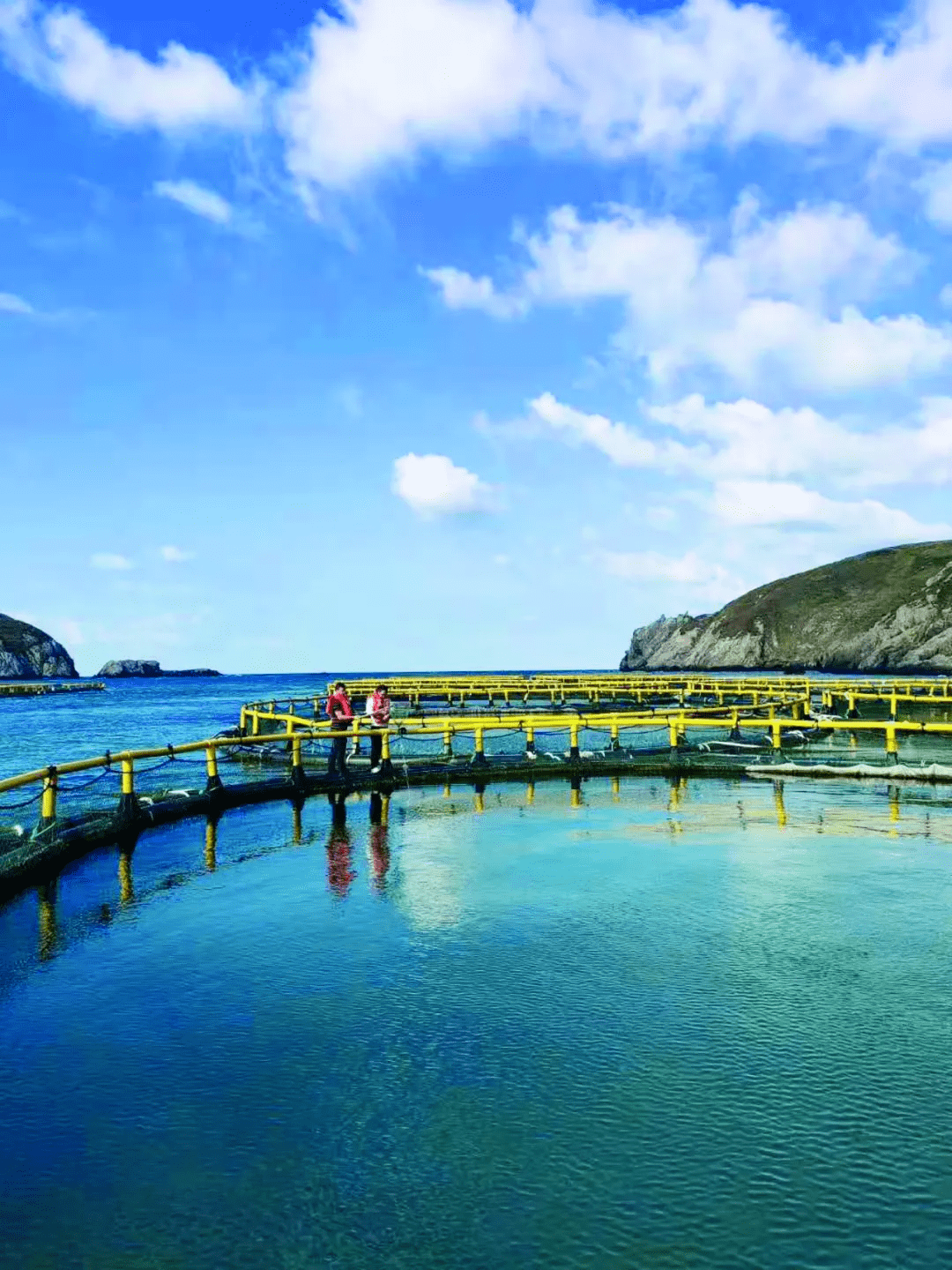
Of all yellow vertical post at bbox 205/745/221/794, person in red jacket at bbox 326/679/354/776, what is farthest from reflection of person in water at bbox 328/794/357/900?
person in red jacket at bbox 326/679/354/776

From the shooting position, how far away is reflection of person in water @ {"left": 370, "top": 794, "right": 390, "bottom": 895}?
11.9 metres

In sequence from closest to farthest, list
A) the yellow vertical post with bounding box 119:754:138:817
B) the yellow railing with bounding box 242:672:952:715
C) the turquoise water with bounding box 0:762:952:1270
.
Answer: the turquoise water with bounding box 0:762:952:1270 → the yellow vertical post with bounding box 119:754:138:817 → the yellow railing with bounding box 242:672:952:715

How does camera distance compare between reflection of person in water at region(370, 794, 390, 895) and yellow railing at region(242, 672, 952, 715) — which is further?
yellow railing at region(242, 672, 952, 715)

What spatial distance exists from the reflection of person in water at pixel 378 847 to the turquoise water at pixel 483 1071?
0.20 metres

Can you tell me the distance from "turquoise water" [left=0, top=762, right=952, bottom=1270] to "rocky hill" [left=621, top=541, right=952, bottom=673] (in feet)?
455

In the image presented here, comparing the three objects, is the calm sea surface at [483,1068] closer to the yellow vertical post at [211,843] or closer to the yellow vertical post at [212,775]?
the yellow vertical post at [211,843]

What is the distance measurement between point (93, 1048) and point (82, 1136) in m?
1.34

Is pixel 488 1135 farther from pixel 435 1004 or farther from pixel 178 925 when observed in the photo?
pixel 178 925

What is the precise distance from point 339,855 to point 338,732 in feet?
26.6

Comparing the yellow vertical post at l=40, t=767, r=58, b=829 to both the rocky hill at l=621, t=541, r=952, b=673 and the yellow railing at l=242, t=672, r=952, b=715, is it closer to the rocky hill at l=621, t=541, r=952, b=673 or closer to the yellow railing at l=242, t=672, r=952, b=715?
the yellow railing at l=242, t=672, r=952, b=715

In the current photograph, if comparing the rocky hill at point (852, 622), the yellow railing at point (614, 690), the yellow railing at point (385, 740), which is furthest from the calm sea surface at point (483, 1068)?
the rocky hill at point (852, 622)

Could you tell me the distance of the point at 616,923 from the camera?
9484 mm

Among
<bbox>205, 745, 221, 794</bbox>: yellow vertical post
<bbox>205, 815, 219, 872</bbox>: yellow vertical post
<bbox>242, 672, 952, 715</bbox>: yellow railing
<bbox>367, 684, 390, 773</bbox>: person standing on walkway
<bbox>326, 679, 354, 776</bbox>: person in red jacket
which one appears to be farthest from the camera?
<bbox>242, 672, 952, 715</bbox>: yellow railing

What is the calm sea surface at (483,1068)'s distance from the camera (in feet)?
14.1
